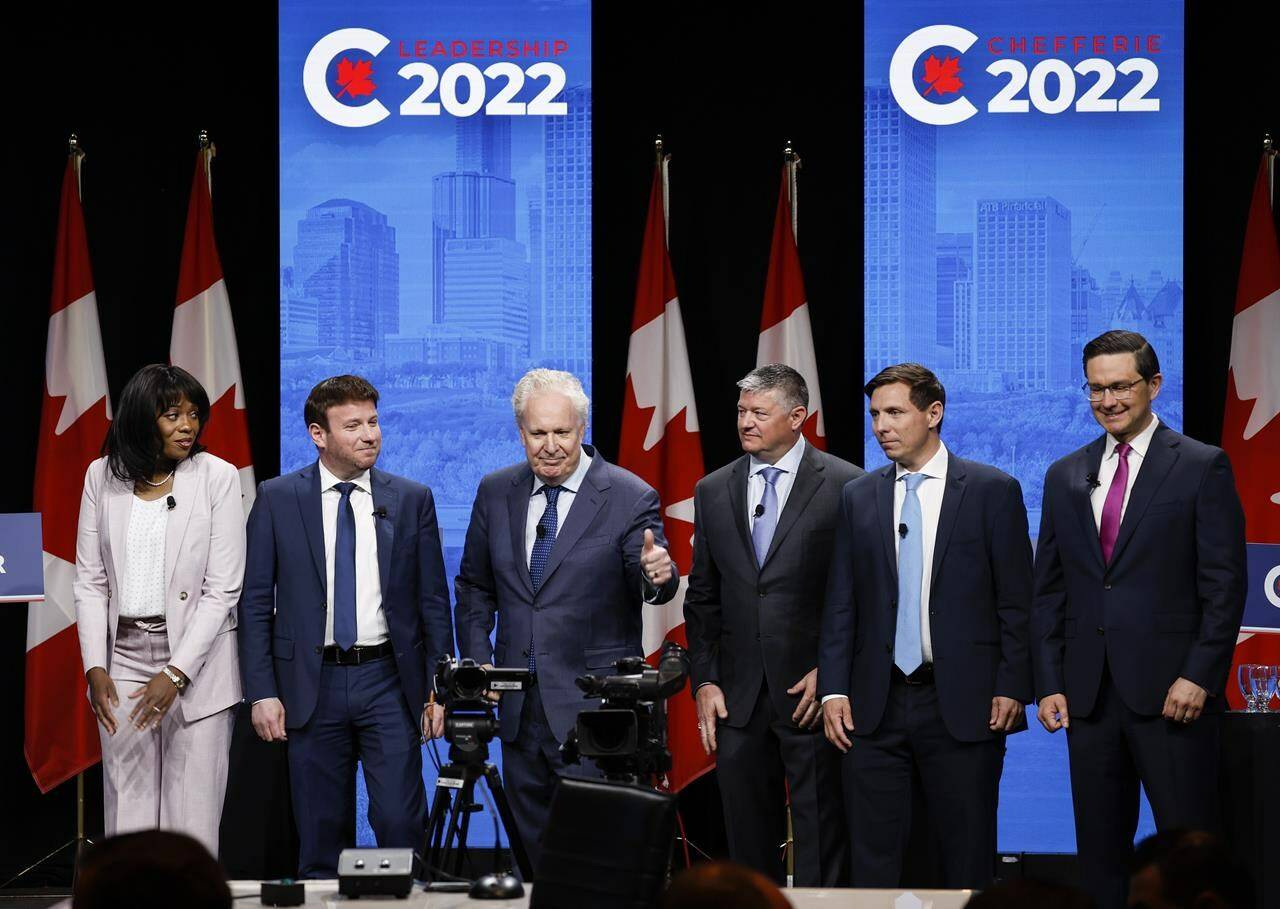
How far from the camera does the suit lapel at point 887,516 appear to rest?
4.22 metres

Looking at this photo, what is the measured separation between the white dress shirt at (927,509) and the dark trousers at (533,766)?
1.06 meters

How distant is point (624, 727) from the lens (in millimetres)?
3412

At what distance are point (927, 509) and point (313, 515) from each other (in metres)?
1.84

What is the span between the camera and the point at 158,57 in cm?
621

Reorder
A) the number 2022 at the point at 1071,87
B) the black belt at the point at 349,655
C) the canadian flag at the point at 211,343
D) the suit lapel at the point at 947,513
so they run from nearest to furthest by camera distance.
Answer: the suit lapel at the point at 947,513 < the black belt at the point at 349,655 < the canadian flag at the point at 211,343 < the number 2022 at the point at 1071,87

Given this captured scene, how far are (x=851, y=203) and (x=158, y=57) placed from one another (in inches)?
119

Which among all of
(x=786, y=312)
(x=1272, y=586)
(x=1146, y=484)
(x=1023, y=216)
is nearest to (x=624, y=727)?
(x=1146, y=484)

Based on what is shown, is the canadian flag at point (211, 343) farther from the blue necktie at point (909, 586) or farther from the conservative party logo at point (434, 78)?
the blue necktie at point (909, 586)

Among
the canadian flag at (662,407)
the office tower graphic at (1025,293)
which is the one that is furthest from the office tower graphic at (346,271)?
the office tower graphic at (1025,293)

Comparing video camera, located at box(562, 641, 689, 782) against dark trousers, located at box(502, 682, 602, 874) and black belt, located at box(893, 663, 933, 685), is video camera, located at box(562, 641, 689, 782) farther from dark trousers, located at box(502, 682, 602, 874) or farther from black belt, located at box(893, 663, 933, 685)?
black belt, located at box(893, 663, 933, 685)

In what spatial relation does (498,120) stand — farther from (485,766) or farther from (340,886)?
(340,886)

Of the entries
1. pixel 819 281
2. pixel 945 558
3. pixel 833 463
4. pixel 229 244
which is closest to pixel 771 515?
pixel 833 463

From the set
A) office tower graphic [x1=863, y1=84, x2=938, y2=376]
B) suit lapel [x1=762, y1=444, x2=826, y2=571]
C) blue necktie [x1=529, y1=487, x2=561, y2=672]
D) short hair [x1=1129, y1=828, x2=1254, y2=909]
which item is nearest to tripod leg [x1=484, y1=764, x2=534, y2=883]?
blue necktie [x1=529, y1=487, x2=561, y2=672]

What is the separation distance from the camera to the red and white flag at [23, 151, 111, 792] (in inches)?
222
